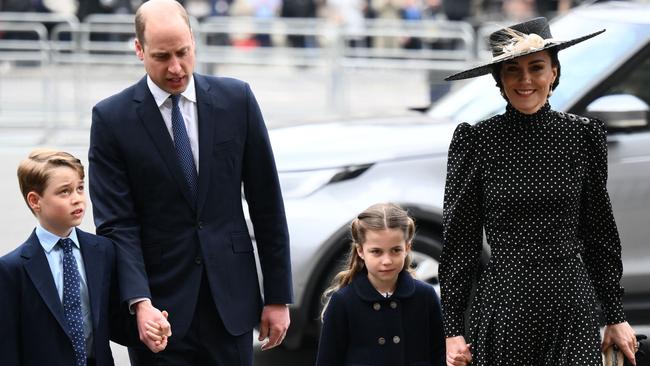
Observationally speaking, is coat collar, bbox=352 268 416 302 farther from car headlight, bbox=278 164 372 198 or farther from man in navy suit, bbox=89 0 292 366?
car headlight, bbox=278 164 372 198

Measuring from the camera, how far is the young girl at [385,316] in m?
4.26

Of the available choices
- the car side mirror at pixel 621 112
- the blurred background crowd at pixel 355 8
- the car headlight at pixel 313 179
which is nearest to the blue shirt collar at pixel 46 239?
the car headlight at pixel 313 179

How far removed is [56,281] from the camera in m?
3.91

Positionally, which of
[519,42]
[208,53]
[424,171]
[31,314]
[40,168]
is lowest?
[208,53]

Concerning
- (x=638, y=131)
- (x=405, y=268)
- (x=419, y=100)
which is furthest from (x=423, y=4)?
(x=405, y=268)

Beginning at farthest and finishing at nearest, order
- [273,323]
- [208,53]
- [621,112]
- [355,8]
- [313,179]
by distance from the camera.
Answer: [355,8]
[208,53]
[313,179]
[621,112]
[273,323]

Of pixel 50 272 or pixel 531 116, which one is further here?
pixel 50 272

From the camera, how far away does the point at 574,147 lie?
12.4ft

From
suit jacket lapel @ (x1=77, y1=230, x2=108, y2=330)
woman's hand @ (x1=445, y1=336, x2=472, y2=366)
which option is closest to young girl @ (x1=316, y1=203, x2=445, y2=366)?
woman's hand @ (x1=445, y1=336, x2=472, y2=366)

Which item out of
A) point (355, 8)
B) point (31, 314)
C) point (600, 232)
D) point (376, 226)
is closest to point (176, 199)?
point (31, 314)

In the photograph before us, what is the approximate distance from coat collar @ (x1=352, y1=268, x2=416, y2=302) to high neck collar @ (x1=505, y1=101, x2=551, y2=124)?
775mm

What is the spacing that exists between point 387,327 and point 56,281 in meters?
1.12

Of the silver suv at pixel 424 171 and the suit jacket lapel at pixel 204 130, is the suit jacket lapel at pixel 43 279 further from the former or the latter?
the silver suv at pixel 424 171

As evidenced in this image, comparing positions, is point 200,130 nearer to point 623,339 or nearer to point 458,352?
point 458,352
